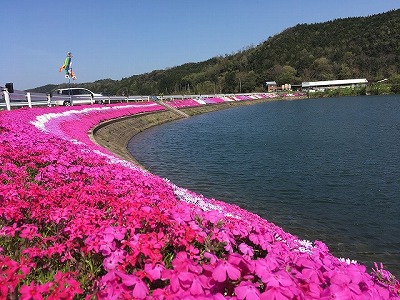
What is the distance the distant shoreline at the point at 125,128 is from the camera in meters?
23.7

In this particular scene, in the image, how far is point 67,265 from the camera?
386 centimetres

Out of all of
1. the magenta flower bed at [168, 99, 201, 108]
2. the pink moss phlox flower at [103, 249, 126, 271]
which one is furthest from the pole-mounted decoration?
the pink moss phlox flower at [103, 249, 126, 271]

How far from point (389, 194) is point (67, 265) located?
1463 cm

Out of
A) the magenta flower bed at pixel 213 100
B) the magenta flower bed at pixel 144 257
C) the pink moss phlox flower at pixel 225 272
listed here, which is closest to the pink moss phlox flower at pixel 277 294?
the magenta flower bed at pixel 144 257

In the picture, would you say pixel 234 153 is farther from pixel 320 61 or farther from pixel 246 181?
pixel 320 61

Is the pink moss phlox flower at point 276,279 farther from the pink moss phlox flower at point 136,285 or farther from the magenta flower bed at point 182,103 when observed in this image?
the magenta flower bed at point 182,103

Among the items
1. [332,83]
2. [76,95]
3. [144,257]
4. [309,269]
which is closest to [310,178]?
[309,269]

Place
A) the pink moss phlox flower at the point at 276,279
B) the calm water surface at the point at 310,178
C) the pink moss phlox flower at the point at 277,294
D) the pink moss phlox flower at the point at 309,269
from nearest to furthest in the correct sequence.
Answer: the pink moss phlox flower at the point at 277,294, the pink moss phlox flower at the point at 276,279, the pink moss phlox flower at the point at 309,269, the calm water surface at the point at 310,178

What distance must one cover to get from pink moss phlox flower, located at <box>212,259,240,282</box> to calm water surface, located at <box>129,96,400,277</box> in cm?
791

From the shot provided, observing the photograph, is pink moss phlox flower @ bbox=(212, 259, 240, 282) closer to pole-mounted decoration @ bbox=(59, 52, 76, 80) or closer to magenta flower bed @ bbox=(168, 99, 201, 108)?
pole-mounted decoration @ bbox=(59, 52, 76, 80)

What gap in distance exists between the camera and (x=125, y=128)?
36594 millimetres

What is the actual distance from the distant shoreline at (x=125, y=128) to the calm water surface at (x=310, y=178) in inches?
52.9

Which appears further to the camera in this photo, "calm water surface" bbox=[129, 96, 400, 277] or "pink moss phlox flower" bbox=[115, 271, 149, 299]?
"calm water surface" bbox=[129, 96, 400, 277]

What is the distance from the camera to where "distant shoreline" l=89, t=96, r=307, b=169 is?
23684 mm
